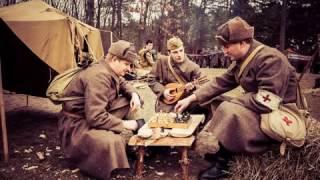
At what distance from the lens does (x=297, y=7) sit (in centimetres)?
2183

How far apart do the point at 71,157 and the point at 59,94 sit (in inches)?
32.7

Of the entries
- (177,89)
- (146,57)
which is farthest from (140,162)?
(146,57)

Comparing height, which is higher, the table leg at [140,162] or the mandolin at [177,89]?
the mandolin at [177,89]

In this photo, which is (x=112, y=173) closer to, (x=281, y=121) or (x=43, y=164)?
(x=43, y=164)

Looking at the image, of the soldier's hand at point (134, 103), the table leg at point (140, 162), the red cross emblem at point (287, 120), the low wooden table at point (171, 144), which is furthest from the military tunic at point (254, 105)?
the soldier's hand at point (134, 103)

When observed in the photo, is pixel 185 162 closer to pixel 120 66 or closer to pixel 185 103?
pixel 185 103

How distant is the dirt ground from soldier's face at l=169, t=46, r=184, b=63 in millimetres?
1393

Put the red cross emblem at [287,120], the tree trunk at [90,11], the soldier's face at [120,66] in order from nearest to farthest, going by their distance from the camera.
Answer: the red cross emblem at [287,120] < the soldier's face at [120,66] < the tree trunk at [90,11]

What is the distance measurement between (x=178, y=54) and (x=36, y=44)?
242 centimetres

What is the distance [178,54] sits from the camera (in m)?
5.95

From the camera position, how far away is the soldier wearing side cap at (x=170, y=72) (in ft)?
18.9

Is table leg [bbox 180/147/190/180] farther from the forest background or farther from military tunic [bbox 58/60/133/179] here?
the forest background

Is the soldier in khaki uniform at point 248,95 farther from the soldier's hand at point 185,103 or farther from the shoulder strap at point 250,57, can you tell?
the soldier's hand at point 185,103

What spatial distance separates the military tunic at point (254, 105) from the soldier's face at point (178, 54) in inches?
75.1
